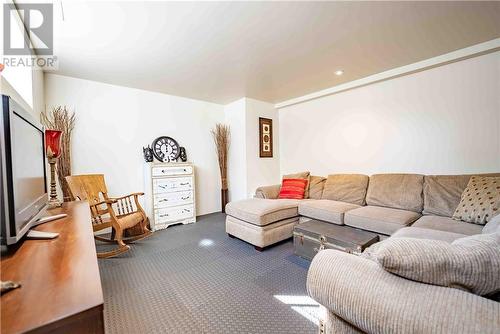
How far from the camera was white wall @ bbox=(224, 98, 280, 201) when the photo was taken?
13.4ft

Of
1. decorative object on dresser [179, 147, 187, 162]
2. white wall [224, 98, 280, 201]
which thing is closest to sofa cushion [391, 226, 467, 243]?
white wall [224, 98, 280, 201]

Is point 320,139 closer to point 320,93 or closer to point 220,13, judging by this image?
point 320,93

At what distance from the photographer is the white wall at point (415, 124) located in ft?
7.80

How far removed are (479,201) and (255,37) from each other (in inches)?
102

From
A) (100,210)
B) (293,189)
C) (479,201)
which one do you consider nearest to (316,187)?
(293,189)

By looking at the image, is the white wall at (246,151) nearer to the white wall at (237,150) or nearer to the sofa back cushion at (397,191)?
the white wall at (237,150)

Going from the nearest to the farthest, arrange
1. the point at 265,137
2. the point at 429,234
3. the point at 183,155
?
1. the point at 429,234
2. the point at 183,155
3. the point at 265,137

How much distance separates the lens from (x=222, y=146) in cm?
430

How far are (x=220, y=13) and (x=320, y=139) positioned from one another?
9.11ft

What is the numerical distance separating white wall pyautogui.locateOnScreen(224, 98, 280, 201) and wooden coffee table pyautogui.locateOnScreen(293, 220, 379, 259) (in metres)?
1.91

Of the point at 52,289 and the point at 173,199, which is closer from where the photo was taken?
the point at 52,289

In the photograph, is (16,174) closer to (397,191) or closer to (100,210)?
(100,210)

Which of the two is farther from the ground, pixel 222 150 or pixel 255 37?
pixel 255 37

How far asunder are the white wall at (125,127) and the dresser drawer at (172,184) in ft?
1.35
